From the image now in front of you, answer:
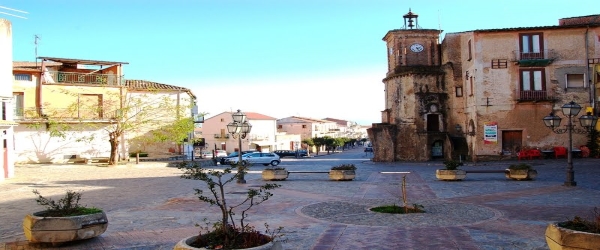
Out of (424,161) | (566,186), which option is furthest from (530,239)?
(424,161)

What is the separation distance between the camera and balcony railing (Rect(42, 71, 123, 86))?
1468 inches

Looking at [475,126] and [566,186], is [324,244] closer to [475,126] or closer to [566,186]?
[566,186]

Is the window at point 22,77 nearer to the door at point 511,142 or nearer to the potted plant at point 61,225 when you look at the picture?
the potted plant at point 61,225

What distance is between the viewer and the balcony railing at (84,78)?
3728cm

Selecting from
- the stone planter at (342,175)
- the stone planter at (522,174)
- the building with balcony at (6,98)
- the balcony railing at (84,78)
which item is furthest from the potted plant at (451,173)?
the balcony railing at (84,78)

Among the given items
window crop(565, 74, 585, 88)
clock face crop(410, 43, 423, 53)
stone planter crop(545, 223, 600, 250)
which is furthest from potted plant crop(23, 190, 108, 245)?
Result: clock face crop(410, 43, 423, 53)

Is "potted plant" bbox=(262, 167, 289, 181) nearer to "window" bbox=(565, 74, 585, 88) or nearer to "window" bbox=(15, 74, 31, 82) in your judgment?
"window" bbox=(565, 74, 585, 88)

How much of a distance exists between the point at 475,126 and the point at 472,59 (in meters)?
4.74

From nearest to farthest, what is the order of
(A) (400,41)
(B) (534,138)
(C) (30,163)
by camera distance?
(B) (534,138) → (C) (30,163) → (A) (400,41)

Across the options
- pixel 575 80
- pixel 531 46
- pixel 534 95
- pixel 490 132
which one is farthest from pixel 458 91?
pixel 575 80

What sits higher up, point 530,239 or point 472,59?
point 472,59

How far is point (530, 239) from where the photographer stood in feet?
28.0

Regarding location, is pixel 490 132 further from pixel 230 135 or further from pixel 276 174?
pixel 230 135

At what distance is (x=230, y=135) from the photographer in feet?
243
